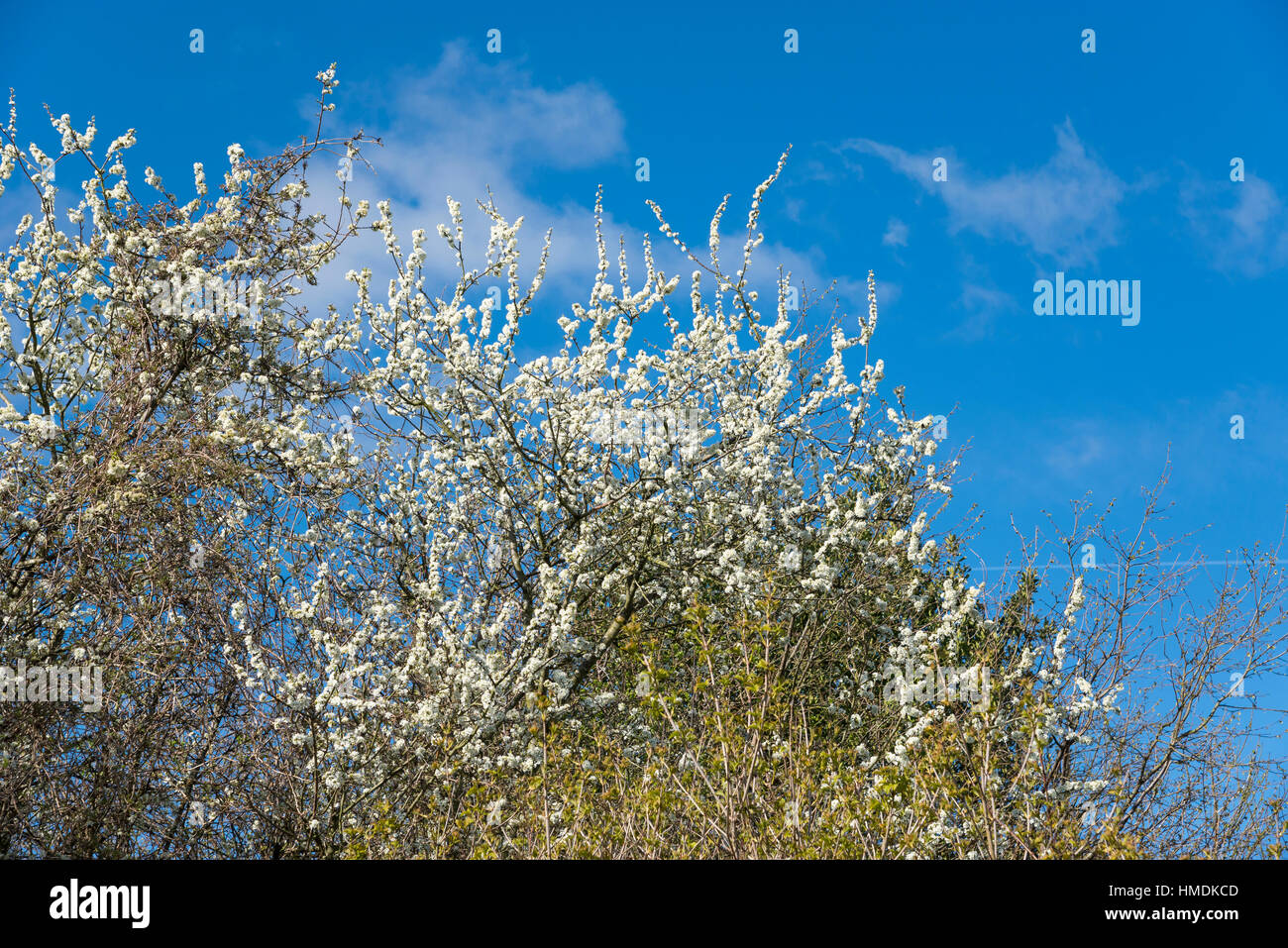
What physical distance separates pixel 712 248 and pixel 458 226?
231 centimetres

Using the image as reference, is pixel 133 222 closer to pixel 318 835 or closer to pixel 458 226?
pixel 458 226

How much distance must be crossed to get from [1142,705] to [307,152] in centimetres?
784

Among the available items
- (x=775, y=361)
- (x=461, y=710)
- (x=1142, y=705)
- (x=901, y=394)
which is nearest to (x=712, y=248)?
(x=775, y=361)

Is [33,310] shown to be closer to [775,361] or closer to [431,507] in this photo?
[431,507]

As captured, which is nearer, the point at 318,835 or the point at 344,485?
the point at 318,835

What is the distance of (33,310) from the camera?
7176 mm

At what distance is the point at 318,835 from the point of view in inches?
233

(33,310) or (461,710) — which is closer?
(461,710)
